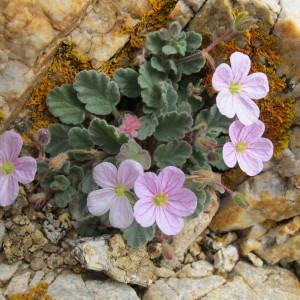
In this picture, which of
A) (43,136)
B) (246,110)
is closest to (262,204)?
(246,110)

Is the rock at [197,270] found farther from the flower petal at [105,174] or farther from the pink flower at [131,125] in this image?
the pink flower at [131,125]

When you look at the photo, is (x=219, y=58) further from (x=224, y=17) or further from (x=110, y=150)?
(x=110, y=150)

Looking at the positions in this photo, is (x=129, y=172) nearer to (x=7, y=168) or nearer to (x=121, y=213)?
(x=121, y=213)

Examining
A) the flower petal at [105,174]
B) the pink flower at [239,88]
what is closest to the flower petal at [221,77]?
the pink flower at [239,88]

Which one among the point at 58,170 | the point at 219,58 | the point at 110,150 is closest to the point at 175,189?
the point at 110,150

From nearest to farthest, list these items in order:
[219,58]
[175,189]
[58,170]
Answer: [175,189]
[58,170]
[219,58]
